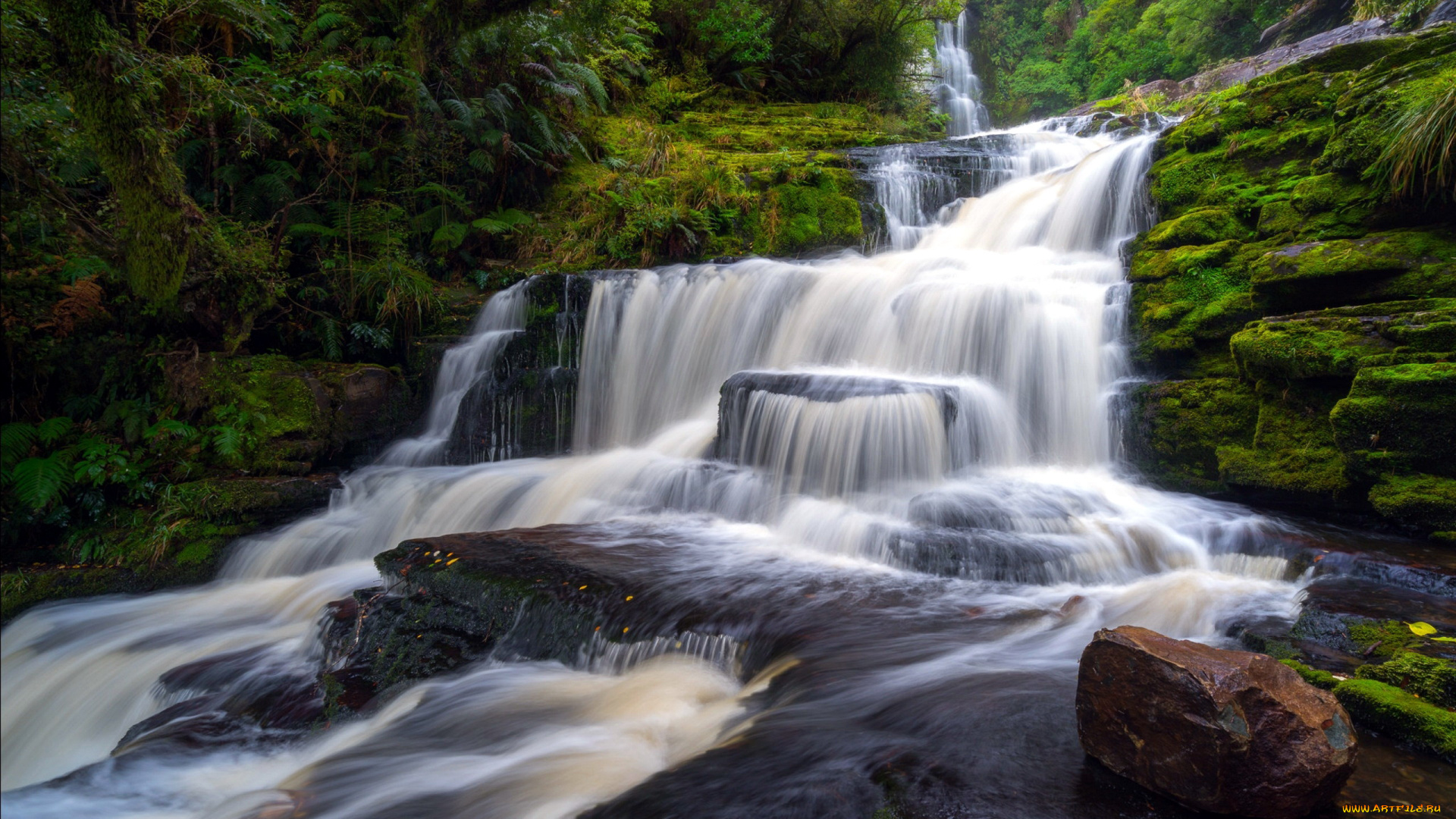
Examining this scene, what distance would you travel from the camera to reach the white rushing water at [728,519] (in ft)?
10.5

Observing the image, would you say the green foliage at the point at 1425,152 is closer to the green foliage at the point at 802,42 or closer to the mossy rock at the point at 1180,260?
the mossy rock at the point at 1180,260

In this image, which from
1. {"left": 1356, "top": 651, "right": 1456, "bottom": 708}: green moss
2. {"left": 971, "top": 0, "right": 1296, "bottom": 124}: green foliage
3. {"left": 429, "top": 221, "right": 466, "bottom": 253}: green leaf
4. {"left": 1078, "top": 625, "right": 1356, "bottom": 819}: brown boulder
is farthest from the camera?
{"left": 971, "top": 0, "right": 1296, "bottom": 124}: green foliage

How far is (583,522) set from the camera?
6066 millimetres

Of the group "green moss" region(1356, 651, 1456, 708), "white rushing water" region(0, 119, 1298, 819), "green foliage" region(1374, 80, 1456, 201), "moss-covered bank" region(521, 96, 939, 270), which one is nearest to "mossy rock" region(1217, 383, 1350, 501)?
"white rushing water" region(0, 119, 1298, 819)

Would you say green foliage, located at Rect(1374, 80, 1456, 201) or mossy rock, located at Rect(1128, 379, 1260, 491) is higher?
green foliage, located at Rect(1374, 80, 1456, 201)

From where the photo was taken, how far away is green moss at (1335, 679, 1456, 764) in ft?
7.95

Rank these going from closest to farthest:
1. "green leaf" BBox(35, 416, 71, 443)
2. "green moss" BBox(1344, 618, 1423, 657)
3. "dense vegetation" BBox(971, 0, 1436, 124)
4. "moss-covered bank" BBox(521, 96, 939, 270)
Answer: "green moss" BBox(1344, 618, 1423, 657), "green leaf" BBox(35, 416, 71, 443), "moss-covered bank" BBox(521, 96, 939, 270), "dense vegetation" BBox(971, 0, 1436, 124)

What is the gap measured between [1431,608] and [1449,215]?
3.48 m

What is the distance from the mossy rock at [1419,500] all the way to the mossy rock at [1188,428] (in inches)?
41.6

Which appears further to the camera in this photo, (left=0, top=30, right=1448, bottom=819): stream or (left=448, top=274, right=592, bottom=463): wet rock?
(left=448, top=274, right=592, bottom=463): wet rock

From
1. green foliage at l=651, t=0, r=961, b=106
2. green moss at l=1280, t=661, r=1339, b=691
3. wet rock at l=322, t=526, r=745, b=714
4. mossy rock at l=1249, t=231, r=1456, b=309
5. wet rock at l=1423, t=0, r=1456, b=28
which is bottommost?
wet rock at l=322, t=526, r=745, b=714

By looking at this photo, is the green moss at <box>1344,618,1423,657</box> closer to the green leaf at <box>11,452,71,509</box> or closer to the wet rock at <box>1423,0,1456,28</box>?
the green leaf at <box>11,452,71,509</box>

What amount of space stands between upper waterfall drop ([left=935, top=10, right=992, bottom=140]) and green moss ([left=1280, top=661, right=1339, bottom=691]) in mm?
21884

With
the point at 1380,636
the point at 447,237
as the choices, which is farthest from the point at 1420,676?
the point at 447,237
